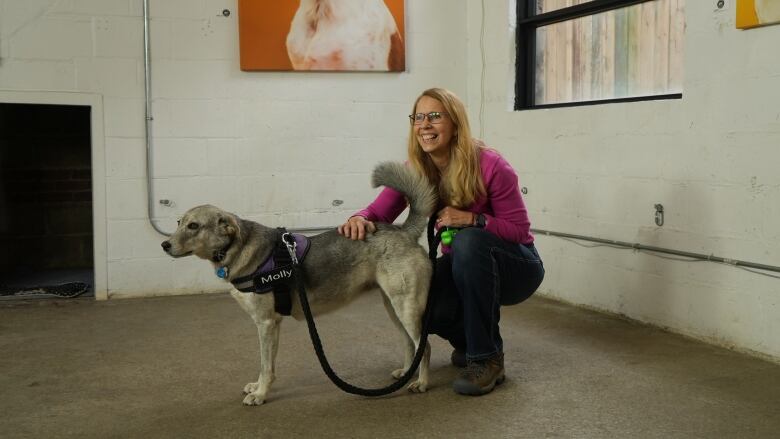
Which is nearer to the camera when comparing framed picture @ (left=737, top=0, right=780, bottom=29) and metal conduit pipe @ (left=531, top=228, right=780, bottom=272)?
framed picture @ (left=737, top=0, right=780, bottom=29)

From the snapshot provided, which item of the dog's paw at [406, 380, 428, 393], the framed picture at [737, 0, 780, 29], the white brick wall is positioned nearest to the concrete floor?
the dog's paw at [406, 380, 428, 393]

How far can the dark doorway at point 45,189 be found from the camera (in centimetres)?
582

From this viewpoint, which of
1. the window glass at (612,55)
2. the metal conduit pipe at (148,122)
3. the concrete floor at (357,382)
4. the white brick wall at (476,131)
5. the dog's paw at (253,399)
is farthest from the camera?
the metal conduit pipe at (148,122)

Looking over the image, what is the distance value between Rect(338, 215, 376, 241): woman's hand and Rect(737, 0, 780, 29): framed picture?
1.85m

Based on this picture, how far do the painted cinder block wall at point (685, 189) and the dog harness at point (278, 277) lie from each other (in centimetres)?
196

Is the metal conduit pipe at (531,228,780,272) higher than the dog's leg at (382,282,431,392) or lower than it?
higher

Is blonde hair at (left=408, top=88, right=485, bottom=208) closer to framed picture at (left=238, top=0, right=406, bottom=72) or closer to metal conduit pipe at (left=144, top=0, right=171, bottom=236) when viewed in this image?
framed picture at (left=238, top=0, right=406, bottom=72)

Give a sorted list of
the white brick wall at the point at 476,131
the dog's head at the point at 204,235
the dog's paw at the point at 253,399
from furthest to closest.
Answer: the white brick wall at the point at 476,131 < the dog's paw at the point at 253,399 < the dog's head at the point at 204,235

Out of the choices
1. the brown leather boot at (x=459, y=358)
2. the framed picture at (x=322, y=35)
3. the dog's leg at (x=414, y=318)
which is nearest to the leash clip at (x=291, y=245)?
the dog's leg at (x=414, y=318)

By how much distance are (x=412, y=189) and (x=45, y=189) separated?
4.24 m

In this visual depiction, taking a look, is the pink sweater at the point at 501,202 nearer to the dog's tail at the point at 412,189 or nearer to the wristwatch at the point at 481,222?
the wristwatch at the point at 481,222

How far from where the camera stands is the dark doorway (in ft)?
19.1

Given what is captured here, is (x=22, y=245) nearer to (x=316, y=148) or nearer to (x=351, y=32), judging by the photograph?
(x=316, y=148)

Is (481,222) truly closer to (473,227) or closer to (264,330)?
(473,227)
